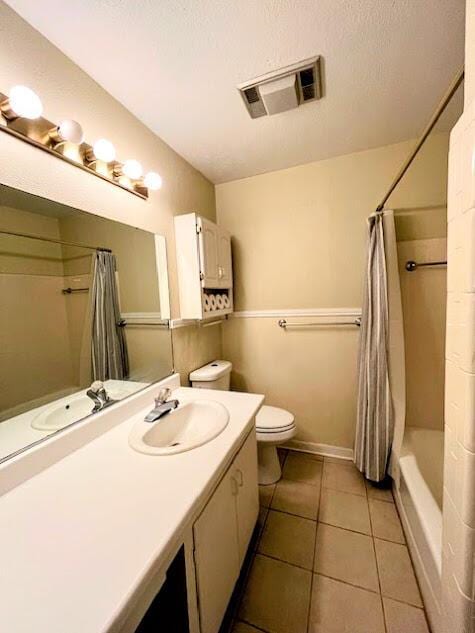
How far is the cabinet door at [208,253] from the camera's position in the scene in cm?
158

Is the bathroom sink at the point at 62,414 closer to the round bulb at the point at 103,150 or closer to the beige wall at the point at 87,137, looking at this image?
the beige wall at the point at 87,137

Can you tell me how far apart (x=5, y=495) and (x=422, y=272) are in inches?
89.6

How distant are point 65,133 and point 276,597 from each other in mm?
1988

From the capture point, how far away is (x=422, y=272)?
1676 mm

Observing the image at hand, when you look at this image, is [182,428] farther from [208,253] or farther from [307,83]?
[307,83]

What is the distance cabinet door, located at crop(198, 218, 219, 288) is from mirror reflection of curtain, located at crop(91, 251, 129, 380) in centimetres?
55

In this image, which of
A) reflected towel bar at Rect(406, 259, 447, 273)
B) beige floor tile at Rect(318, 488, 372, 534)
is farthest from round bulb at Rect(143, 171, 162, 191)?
beige floor tile at Rect(318, 488, 372, 534)

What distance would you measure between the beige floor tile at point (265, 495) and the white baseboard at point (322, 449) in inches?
17.2

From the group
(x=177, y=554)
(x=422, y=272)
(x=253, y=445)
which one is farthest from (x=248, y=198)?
(x=177, y=554)

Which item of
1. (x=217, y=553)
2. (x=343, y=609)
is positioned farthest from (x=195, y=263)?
(x=343, y=609)

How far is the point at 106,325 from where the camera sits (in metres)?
1.15

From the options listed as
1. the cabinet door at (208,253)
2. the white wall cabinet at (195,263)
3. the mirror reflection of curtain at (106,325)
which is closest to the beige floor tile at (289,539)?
the mirror reflection of curtain at (106,325)

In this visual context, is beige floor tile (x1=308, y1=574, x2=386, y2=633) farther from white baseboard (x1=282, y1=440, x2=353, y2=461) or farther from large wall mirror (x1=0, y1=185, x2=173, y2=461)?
large wall mirror (x1=0, y1=185, x2=173, y2=461)

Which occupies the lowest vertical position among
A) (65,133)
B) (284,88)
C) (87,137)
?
(65,133)
